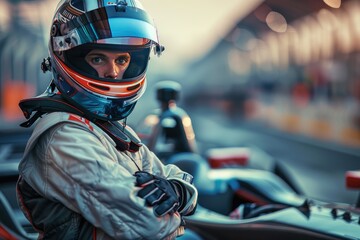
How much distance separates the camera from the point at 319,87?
19484 mm

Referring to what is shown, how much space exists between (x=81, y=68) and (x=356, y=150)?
12.5m

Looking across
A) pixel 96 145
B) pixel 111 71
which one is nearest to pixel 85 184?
pixel 96 145

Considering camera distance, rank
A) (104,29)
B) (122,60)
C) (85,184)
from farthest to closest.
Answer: (122,60) < (104,29) < (85,184)

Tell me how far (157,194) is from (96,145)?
0.87 ft

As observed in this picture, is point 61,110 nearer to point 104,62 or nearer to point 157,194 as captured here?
point 104,62

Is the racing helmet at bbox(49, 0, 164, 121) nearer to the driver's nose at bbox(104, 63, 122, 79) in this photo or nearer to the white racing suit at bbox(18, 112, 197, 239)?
the driver's nose at bbox(104, 63, 122, 79)

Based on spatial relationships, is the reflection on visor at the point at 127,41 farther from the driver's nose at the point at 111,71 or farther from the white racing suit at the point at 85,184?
the white racing suit at the point at 85,184

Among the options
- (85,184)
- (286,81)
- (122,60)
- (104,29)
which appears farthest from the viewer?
(286,81)

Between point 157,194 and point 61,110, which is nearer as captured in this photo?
point 157,194

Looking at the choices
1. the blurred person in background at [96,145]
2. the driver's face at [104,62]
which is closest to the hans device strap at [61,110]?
the blurred person in background at [96,145]

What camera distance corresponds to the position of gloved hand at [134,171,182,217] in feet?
6.01

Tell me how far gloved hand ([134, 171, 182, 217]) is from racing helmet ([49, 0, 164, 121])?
34 centimetres

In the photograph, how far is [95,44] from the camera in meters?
2.04

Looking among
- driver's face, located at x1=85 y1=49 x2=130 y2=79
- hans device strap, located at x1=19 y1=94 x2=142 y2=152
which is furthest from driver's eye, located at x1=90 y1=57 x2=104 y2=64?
hans device strap, located at x1=19 y1=94 x2=142 y2=152
